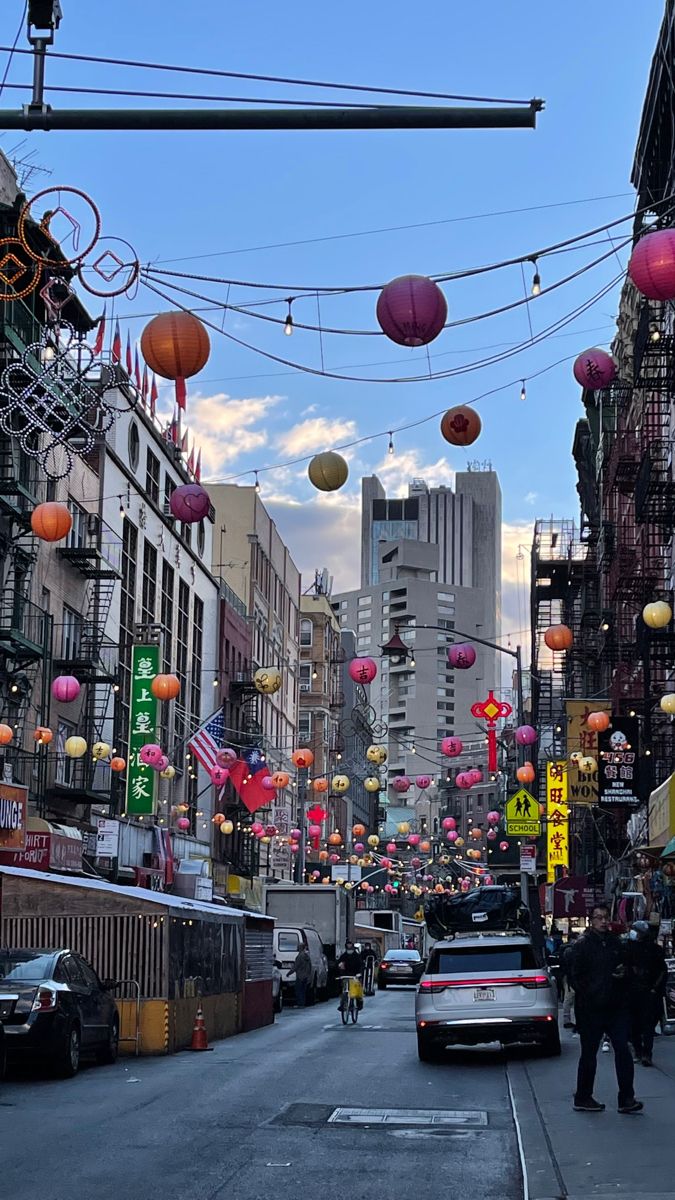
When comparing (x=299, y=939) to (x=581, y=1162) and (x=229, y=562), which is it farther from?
(x=229, y=562)

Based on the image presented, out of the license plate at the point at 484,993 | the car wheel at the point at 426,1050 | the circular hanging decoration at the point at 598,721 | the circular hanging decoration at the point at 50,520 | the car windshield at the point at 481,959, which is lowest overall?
the car wheel at the point at 426,1050

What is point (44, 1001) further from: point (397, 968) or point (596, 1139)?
point (397, 968)

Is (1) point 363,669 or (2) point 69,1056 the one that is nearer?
(2) point 69,1056

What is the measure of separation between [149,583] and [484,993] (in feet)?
133

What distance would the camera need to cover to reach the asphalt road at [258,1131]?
11.0 m

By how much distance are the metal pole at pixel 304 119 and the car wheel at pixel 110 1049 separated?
12644mm

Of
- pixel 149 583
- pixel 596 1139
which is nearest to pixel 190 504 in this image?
pixel 596 1139

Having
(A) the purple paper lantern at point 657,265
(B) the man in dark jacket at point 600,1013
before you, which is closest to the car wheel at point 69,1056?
(B) the man in dark jacket at point 600,1013

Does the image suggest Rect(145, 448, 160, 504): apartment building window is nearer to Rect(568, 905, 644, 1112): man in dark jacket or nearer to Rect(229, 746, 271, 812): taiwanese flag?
Rect(229, 746, 271, 812): taiwanese flag

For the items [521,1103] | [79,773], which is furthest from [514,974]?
[79,773]

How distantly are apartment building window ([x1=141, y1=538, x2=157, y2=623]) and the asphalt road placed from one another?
37.5 meters

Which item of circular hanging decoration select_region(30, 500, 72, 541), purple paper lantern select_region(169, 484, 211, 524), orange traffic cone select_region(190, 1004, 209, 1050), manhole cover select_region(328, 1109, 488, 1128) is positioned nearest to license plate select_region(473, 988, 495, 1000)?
orange traffic cone select_region(190, 1004, 209, 1050)

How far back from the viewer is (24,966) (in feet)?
62.1

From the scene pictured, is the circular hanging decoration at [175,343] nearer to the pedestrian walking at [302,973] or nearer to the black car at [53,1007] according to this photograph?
the black car at [53,1007]
